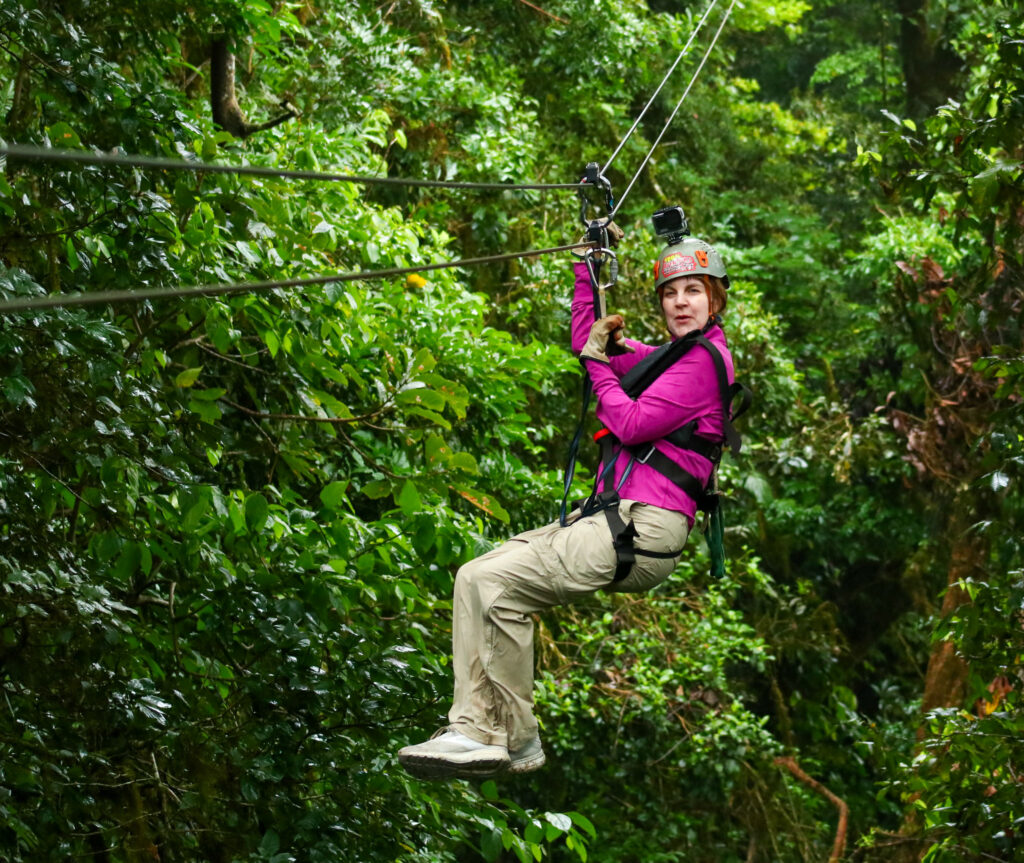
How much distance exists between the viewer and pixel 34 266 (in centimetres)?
423

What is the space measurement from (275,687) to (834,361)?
31.2 feet

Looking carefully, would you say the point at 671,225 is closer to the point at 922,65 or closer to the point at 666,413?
the point at 666,413

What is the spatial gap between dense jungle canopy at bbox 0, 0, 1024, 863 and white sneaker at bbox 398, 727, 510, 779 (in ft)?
2.49

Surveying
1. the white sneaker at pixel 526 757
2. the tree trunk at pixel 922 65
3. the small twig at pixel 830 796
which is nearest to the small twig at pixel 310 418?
the white sneaker at pixel 526 757

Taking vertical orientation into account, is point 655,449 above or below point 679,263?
below

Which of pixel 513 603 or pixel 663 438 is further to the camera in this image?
pixel 663 438

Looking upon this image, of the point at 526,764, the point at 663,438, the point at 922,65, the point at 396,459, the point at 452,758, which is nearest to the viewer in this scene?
the point at 452,758

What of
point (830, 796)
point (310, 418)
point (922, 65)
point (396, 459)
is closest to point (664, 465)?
point (310, 418)

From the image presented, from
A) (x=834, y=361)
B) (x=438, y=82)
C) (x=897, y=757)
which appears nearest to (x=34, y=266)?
(x=897, y=757)

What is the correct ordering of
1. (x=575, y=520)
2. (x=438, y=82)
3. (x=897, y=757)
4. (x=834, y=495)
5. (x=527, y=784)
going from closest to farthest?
(x=575, y=520) → (x=897, y=757) → (x=438, y=82) → (x=527, y=784) → (x=834, y=495)

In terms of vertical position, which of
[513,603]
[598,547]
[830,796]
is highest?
[598,547]

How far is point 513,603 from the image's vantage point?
11.2 feet

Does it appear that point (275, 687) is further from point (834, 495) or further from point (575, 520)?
point (834, 495)

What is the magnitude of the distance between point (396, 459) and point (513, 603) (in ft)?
7.39
